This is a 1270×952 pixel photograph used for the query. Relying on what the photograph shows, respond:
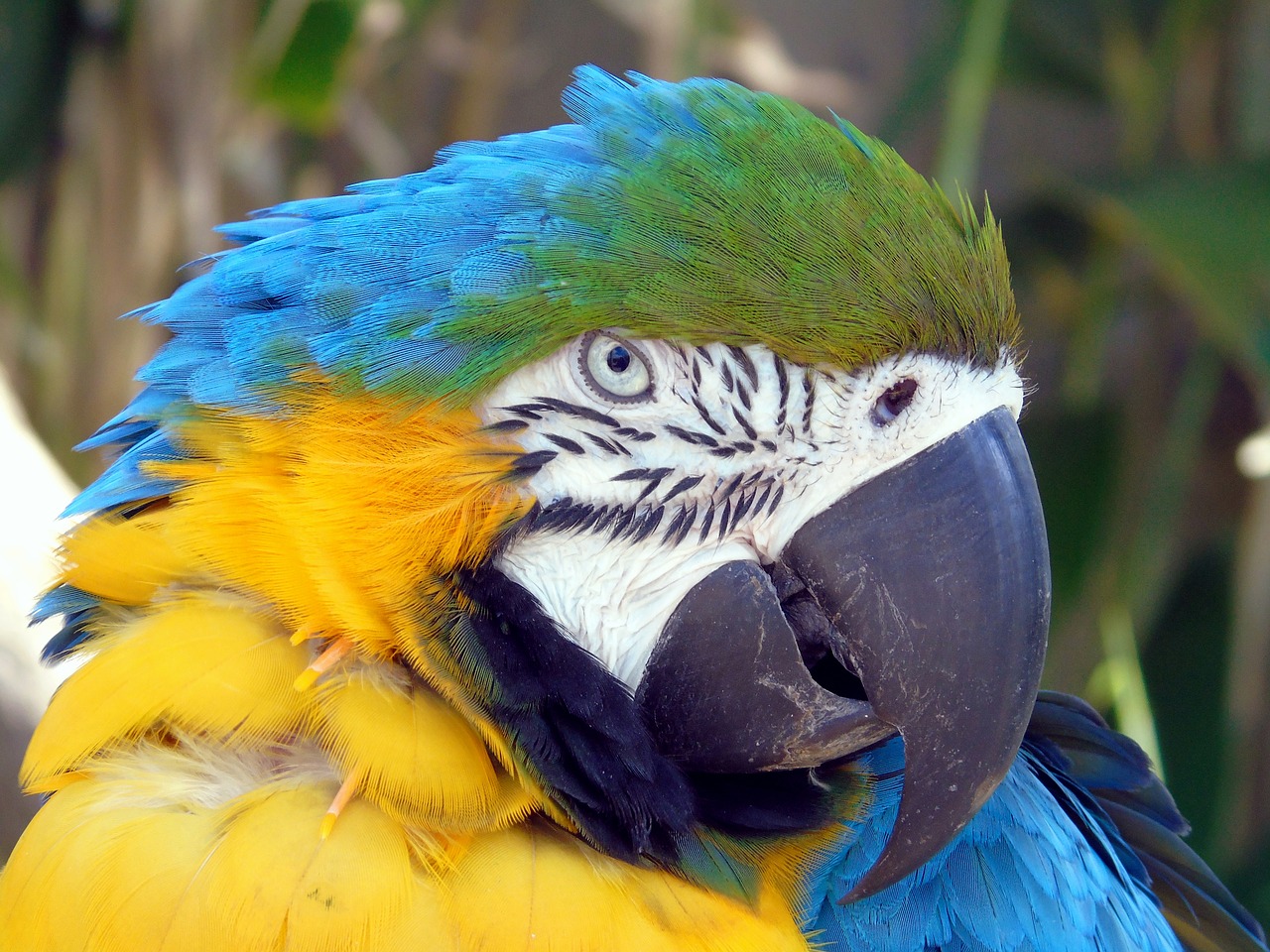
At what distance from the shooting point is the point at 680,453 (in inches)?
39.2

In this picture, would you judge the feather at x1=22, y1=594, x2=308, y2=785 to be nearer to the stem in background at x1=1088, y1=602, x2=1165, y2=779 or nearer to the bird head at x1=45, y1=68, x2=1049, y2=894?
the bird head at x1=45, y1=68, x2=1049, y2=894

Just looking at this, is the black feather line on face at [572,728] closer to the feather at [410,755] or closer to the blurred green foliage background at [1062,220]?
the feather at [410,755]

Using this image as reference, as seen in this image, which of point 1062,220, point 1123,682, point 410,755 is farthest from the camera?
point 1062,220

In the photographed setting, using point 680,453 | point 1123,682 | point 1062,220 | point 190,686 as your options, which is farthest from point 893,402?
point 1062,220

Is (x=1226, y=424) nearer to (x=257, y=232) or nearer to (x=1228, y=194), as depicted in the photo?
(x=1228, y=194)

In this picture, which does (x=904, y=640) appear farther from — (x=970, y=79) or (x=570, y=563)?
(x=970, y=79)

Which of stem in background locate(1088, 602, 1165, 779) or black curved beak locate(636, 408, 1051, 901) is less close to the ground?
black curved beak locate(636, 408, 1051, 901)

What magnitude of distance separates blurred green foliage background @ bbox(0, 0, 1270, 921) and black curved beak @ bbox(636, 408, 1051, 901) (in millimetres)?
1404

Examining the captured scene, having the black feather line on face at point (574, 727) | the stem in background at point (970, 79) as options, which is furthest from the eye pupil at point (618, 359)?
the stem in background at point (970, 79)

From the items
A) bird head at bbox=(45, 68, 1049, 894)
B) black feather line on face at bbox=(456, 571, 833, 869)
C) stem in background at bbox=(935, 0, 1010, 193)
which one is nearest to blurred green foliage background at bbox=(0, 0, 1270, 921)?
stem in background at bbox=(935, 0, 1010, 193)

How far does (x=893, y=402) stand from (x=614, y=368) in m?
0.24

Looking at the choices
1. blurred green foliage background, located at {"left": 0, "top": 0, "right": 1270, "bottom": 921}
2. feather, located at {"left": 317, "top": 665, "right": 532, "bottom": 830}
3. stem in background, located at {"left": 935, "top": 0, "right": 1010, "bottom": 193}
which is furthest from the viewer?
blurred green foliage background, located at {"left": 0, "top": 0, "right": 1270, "bottom": 921}

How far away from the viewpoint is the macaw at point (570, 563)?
925 millimetres

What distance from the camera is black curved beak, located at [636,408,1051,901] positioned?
3.08 ft
